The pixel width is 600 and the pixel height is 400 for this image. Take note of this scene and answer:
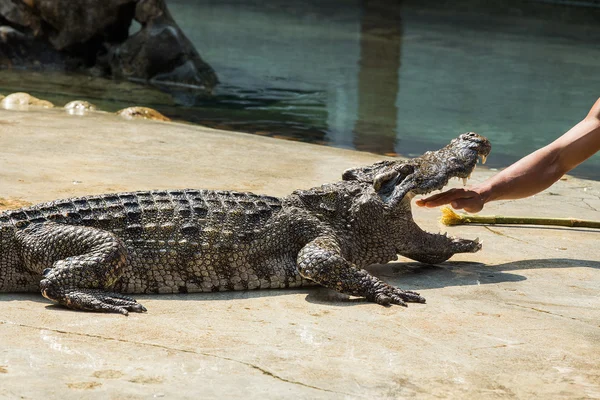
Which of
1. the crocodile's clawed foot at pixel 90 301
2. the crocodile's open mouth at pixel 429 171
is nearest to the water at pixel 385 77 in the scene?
the crocodile's open mouth at pixel 429 171

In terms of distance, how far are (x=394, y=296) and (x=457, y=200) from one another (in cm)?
96

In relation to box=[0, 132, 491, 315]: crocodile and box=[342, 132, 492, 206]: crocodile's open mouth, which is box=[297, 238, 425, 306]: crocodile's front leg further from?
box=[342, 132, 492, 206]: crocodile's open mouth

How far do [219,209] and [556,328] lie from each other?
1807 mm

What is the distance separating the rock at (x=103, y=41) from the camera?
14.2m

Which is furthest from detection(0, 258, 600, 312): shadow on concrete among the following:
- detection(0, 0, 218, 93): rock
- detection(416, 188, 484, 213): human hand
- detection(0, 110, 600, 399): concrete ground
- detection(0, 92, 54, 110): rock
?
detection(0, 0, 218, 93): rock

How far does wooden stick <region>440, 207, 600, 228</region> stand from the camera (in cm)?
570

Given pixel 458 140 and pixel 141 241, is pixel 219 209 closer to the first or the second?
pixel 141 241

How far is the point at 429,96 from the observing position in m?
14.2

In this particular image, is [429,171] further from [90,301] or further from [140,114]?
[140,114]

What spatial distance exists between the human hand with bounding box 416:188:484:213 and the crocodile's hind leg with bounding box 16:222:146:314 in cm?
176

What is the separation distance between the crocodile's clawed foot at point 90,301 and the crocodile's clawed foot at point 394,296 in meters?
1.15

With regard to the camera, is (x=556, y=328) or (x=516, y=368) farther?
(x=556, y=328)

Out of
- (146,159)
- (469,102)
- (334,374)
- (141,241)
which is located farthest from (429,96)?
(334,374)

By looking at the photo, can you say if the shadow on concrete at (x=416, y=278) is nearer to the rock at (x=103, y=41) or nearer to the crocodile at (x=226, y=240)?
the crocodile at (x=226, y=240)
